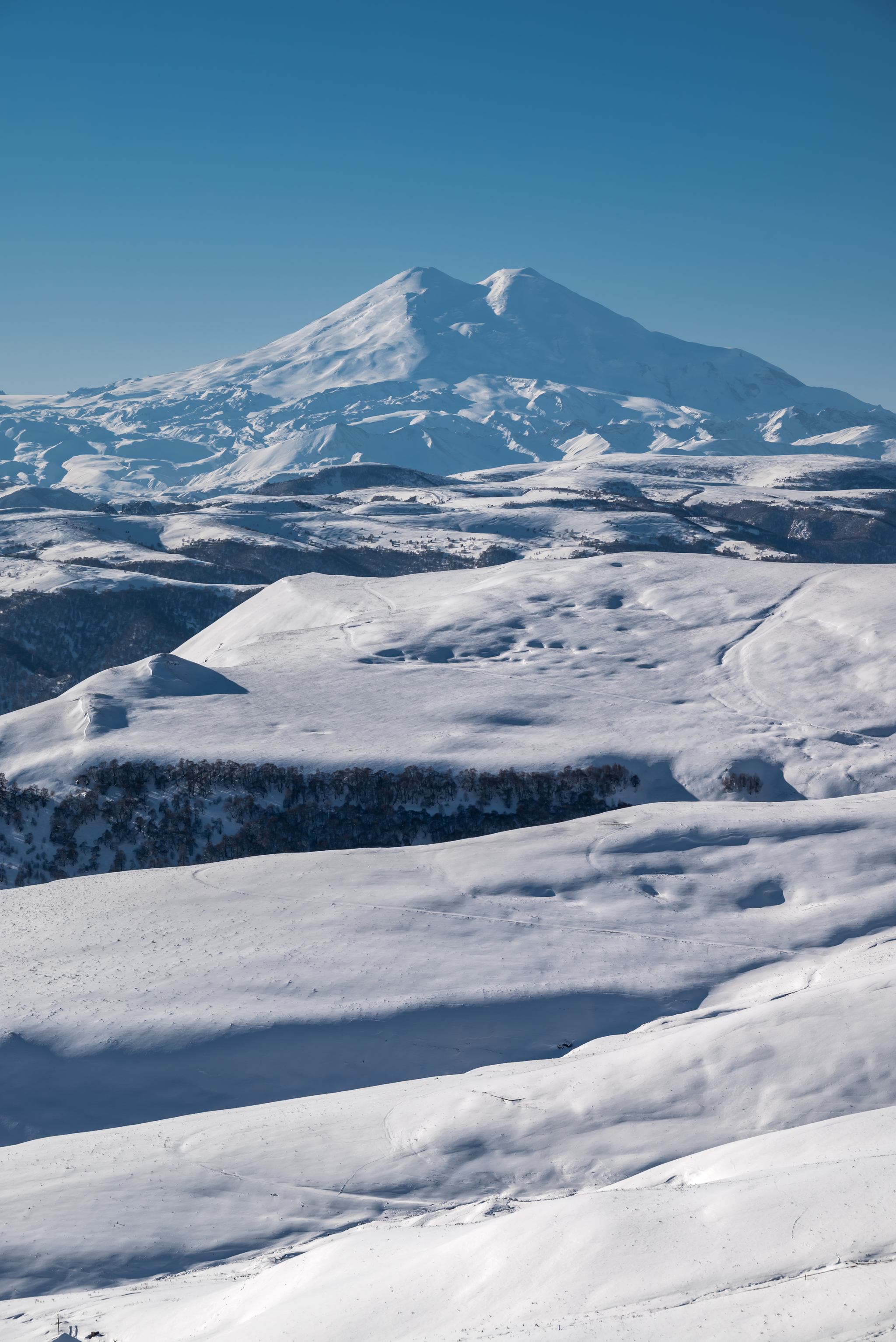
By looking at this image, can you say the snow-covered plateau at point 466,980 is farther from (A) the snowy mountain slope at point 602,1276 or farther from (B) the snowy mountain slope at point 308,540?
(B) the snowy mountain slope at point 308,540

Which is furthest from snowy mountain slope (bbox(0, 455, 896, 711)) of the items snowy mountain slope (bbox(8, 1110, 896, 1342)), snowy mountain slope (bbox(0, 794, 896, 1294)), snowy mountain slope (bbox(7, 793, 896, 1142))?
snowy mountain slope (bbox(8, 1110, 896, 1342))

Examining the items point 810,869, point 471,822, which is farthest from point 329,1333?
point 471,822

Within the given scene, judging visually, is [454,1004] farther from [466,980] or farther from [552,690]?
[552,690]

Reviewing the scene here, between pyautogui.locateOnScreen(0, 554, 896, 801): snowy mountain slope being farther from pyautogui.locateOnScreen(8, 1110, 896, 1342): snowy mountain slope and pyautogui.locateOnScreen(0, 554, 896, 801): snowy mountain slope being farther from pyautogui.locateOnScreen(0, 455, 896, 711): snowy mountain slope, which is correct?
pyautogui.locateOnScreen(8, 1110, 896, 1342): snowy mountain slope

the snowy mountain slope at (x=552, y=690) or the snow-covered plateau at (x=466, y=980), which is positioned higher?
the snowy mountain slope at (x=552, y=690)

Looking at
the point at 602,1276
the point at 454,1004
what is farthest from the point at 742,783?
the point at 602,1276

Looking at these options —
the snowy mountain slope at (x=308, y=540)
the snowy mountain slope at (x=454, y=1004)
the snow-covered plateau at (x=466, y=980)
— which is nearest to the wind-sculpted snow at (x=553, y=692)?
the snow-covered plateau at (x=466, y=980)

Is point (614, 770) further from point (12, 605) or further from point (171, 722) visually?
point (12, 605)

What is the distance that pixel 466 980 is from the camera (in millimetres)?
23016

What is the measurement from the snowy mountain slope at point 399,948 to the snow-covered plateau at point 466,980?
0.10m

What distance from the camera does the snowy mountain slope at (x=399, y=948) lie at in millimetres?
20750

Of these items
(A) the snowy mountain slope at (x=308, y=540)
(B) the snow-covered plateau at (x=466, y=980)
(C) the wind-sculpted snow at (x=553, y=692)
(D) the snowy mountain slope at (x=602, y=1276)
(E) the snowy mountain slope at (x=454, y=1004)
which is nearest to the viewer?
(D) the snowy mountain slope at (x=602, y=1276)

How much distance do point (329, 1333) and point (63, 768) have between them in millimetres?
29520

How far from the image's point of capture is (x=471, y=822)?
35.5 meters
